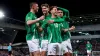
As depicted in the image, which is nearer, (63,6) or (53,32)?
(53,32)

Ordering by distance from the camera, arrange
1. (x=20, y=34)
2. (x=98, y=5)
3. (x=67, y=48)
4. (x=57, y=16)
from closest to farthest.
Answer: (x=57, y=16) → (x=67, y=48) → (x=98, y=5) → (x=20, y=34)

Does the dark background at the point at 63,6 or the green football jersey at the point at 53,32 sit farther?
the dark background at the point at 63,6

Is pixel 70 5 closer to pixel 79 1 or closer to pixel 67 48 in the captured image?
pixel 79 1

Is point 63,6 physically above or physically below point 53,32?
above

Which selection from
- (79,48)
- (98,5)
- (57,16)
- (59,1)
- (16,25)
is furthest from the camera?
(79,48)

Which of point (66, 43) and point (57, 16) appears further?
point (66, 43)

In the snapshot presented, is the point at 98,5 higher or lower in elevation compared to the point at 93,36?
higher

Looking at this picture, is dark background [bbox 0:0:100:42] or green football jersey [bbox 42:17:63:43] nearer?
green football jersey [bbox 42:17:63:43]

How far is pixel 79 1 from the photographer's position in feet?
70.4

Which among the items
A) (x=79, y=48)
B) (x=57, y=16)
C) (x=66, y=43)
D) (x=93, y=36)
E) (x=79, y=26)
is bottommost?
(x=79, y=48)

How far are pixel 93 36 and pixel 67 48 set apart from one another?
32.2 metres

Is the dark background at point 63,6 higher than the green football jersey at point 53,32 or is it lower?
higher

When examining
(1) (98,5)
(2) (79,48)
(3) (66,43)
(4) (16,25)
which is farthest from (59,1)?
(2) (79,48)

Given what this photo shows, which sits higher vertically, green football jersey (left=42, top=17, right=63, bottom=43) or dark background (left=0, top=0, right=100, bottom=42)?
dark background (left=0, top=0, right=100, bottom=42)
